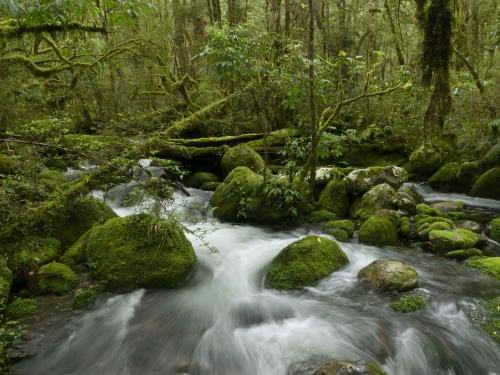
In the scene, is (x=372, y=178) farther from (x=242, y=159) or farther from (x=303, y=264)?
(x=303, y=264)

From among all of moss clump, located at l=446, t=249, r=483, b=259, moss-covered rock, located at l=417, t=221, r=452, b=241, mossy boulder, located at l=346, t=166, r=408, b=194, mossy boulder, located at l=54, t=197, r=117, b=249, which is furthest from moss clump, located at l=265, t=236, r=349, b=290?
mossy boulder, located at l=54, t=197, r=117, b=249

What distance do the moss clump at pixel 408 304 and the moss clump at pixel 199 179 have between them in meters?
7.71

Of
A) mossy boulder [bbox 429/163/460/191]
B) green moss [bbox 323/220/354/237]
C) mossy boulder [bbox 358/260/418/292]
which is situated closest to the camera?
mossy boulder [bbox 358/260/418/292]

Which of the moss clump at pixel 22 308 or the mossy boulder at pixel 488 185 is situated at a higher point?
the mossy boulder at pixel 488 185

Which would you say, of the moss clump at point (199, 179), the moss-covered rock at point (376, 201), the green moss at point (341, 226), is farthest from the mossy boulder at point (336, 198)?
the moss clump at point (199, 179)

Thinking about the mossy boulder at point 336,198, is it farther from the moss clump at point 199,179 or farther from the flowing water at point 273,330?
the moss clump at point 199,179

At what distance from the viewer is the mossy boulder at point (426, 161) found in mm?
10398

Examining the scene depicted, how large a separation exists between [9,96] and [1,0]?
8.22 metres

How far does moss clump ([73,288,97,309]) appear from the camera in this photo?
4.27m

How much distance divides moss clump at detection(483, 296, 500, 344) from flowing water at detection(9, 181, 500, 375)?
3.7 inches

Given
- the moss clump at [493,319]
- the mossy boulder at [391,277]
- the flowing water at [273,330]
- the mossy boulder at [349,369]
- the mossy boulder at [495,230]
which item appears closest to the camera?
the mossy boulder at [349,369]

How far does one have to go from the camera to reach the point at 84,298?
4.34 m

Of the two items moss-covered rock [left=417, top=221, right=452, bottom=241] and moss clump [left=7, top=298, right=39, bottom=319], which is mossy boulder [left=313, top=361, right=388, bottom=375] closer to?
moss clump [left=7, top=298, right=39, bottom=319]

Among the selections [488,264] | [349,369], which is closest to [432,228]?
[488,264]
